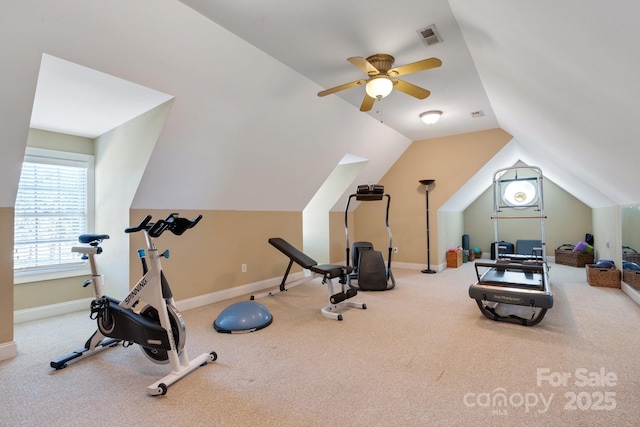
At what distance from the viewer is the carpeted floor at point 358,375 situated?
1779 mm

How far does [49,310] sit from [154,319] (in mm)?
2464

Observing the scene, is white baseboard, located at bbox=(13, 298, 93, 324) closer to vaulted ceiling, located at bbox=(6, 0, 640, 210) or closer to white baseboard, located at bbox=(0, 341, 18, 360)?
white baseboard, located at bbox=(0, 341, 18, 360)

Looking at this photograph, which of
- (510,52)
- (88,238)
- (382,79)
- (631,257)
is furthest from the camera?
(631,257)

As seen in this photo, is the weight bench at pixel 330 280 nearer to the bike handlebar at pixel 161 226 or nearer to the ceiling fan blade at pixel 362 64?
the bike handlebar at pixel 161 226

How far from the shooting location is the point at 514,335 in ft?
9.42

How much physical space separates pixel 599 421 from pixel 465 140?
513 cm

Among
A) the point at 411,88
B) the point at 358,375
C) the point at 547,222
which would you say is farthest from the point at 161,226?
the point at 547,222

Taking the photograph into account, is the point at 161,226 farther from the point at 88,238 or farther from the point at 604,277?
the point at 604,277

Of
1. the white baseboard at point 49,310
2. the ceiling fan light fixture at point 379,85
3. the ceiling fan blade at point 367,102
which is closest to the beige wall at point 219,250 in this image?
the white baseboard at point 49,310

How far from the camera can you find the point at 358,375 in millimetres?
2205

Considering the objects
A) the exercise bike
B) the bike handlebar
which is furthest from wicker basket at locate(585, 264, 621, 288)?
→ the bike handlebar

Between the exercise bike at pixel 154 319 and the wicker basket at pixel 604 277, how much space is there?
18.3 ft

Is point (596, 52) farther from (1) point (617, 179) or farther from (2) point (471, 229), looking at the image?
(2) point (471, 229)

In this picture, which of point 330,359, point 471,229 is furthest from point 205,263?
point 471,229
